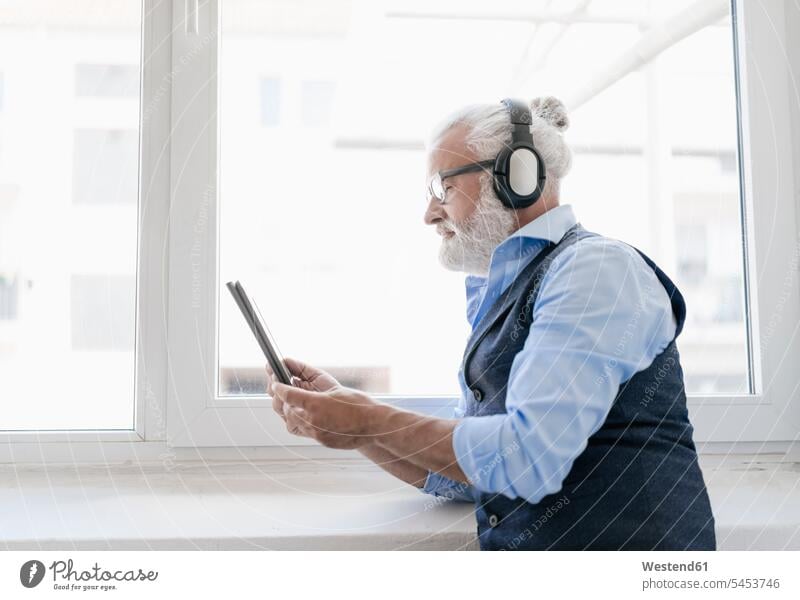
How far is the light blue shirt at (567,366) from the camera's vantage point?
609 millimetres

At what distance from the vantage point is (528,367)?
0.62m

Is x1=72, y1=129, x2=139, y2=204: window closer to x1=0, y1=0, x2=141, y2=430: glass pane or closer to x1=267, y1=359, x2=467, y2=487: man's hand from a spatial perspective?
x1=0, y1=0, x2=141, y2=430: glass pane

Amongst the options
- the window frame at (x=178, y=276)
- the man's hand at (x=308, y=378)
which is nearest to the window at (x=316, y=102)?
the window frame at (x=178, y=276)

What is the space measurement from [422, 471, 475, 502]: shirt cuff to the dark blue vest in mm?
111

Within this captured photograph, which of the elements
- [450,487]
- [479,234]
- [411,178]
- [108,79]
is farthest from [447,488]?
[108,79]

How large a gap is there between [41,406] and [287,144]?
0.50 metres

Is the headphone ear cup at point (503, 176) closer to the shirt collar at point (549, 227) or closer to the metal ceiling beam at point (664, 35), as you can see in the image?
the shirt collar at point (549, 227)

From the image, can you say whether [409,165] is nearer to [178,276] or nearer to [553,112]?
[553,112]

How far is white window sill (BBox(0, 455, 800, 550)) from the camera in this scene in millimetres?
756

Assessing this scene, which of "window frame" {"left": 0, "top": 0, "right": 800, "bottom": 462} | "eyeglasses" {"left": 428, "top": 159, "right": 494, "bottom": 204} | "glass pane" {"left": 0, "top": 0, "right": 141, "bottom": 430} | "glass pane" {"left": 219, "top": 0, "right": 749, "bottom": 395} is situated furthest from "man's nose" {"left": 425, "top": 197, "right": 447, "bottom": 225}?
"glass pane" {"left": 0, "top": 0, "right": 141, "bottom": 430}

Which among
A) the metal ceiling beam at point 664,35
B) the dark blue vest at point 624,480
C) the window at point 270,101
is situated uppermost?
the metal ceiling beam at point 664,35
